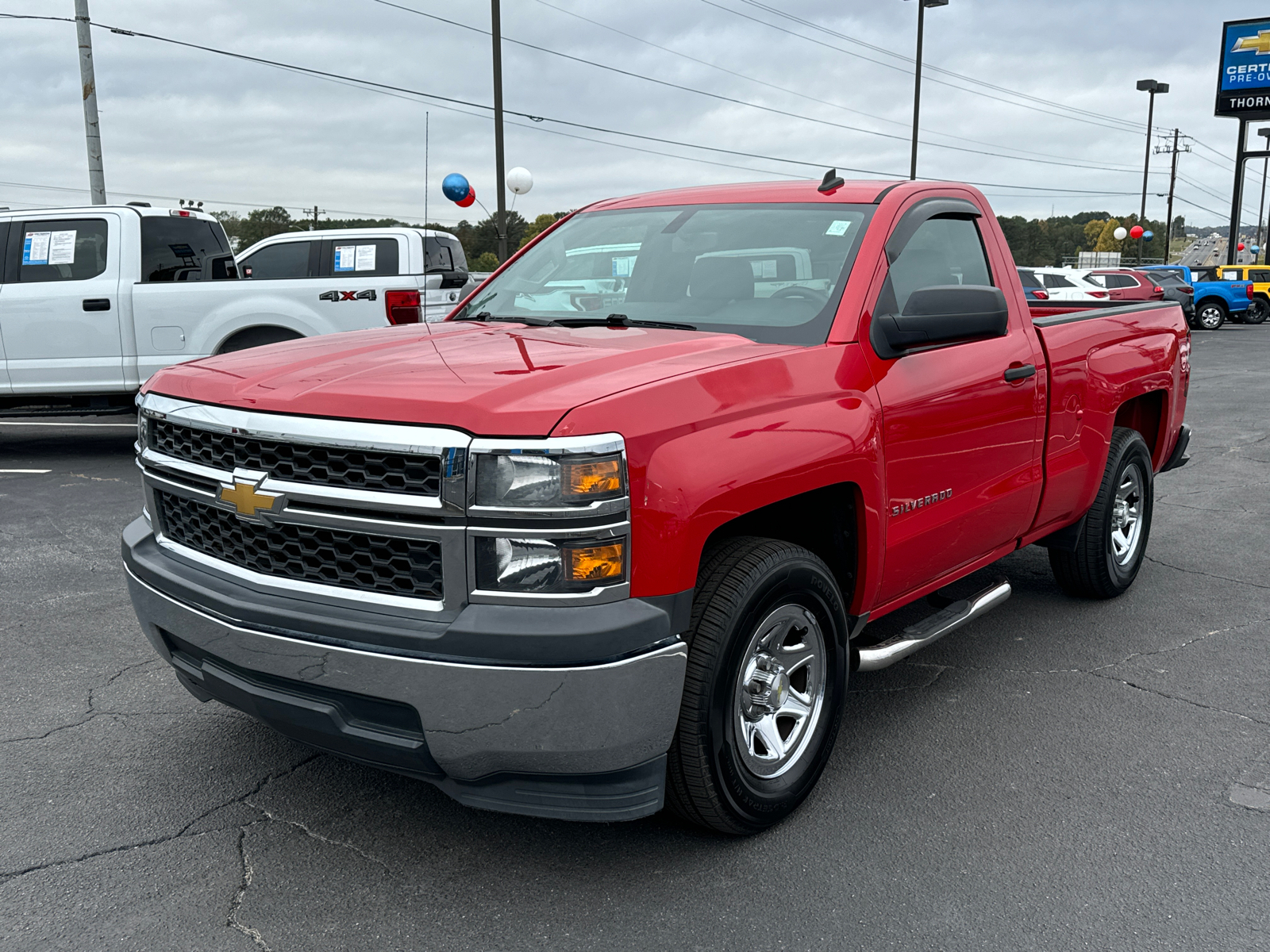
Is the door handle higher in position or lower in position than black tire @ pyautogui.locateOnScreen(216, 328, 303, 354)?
higher

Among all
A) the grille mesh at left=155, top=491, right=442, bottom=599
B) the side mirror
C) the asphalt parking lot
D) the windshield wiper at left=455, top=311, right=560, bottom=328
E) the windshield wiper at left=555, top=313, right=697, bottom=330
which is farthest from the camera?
the windshield wiper at left=455, top=311, right=560, bottom=328

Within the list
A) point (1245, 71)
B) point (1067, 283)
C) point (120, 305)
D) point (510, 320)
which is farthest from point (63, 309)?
point (1245, 71)

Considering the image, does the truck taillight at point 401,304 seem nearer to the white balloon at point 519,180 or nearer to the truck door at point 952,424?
the truck door at point 952,424

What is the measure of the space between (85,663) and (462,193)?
738 inches

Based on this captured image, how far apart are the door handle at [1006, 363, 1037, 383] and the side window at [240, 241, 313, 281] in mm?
9548

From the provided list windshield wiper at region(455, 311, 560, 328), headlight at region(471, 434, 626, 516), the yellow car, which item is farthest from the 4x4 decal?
the yellow car

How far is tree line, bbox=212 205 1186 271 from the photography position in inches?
1887

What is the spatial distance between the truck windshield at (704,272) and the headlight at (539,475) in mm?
1096

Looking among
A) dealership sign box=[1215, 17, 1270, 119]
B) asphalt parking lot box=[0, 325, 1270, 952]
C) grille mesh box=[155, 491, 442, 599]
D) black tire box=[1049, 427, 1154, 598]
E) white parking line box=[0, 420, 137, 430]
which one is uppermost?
dealership sign box=[1215, 17, 1270, 119]

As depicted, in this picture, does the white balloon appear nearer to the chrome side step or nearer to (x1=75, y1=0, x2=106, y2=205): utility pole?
(x1=75, y1=0, x2=106, y2=205): utility pole

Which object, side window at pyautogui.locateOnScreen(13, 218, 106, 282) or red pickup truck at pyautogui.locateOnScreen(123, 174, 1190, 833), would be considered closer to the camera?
red pickup truck at pyautogui.locateOnScreen(123, 174, 1190, 833)

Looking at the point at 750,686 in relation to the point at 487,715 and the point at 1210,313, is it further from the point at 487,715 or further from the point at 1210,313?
the point at 1210,313

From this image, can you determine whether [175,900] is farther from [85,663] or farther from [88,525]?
[88,525]

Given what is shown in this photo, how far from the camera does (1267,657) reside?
462 centimetres
